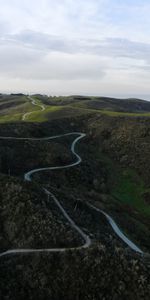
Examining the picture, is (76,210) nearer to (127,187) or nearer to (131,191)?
(131,191)

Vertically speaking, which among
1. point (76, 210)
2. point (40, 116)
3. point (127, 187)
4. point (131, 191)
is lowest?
point (131, 191)

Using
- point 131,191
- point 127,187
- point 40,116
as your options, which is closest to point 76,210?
point 131,191

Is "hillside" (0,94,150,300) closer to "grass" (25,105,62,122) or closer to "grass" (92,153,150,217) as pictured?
"grass" (92,153,150,217)

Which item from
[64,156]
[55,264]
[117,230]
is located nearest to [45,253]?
[55,264]

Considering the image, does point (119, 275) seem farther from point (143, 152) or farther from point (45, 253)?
point (143, 152)

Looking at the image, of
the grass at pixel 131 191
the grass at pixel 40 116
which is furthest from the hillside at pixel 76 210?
the grass at pixel 40 116

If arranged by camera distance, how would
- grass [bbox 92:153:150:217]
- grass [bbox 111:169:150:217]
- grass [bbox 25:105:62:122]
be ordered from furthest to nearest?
1. grass [bbox 25:105:62:122]
2. grass [bbox 92:153:150:217]
3. grass [bbox 111:169:150:217]

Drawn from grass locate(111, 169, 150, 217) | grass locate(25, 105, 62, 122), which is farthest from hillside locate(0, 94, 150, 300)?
grass locate(25, 105, 62, 122)

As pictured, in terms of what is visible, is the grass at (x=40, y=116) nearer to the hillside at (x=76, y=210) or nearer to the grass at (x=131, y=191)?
the hillside at (x=76, y=210)

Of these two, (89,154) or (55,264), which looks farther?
(89,154)
